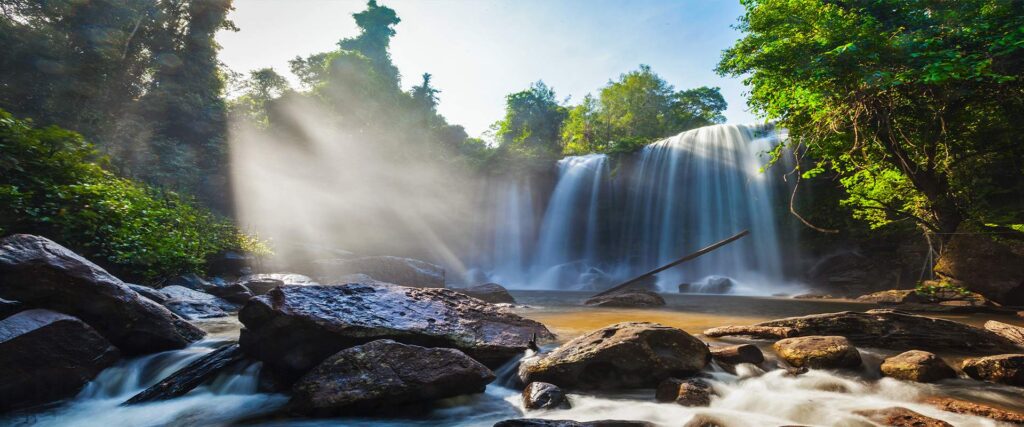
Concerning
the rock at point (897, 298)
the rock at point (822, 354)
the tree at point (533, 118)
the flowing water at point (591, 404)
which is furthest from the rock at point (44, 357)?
the tree at point (533, 118)

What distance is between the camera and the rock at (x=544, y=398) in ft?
11.9

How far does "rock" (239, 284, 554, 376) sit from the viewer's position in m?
4.28

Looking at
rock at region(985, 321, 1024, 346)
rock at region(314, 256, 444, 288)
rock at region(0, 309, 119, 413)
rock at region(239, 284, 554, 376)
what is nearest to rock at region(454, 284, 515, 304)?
rock at region(314, 256, 444, 288)

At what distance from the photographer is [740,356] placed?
4.50 meters

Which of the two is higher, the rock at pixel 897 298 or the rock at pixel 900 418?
the rock at pixel 900 418

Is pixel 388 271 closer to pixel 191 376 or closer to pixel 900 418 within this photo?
pixel 191 376

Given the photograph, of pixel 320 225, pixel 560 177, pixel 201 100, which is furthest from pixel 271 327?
pixel 201 100

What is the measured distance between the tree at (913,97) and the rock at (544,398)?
27.6 ft

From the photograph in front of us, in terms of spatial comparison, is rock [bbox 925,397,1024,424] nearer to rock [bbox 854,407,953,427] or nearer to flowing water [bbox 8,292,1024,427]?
flowing water [bbox 8,292,1024,427]

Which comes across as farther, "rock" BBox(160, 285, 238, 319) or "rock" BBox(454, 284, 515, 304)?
"rock" BBox(454, 284, 515, 304)

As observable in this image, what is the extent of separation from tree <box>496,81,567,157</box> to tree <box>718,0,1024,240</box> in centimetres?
3823

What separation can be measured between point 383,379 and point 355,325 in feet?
3.44

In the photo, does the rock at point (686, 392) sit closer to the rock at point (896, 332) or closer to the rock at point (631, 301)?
the rock at point (896, 332)

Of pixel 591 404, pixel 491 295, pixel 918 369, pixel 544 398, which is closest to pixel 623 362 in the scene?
pixel 591 404
